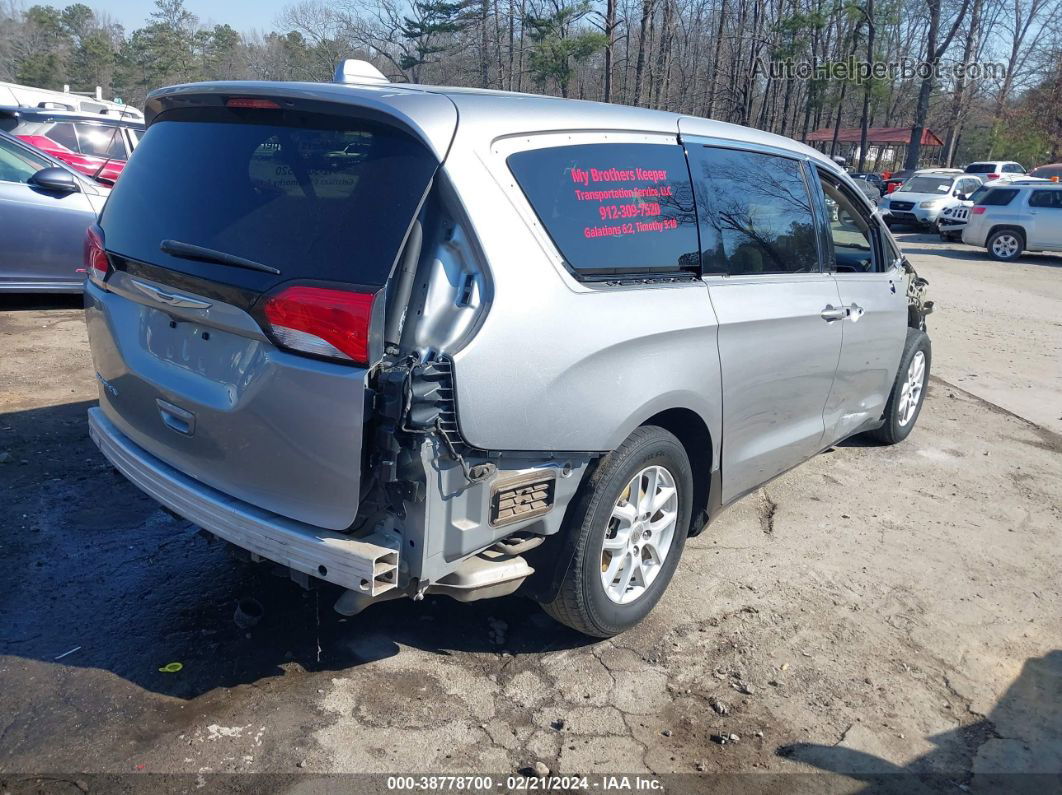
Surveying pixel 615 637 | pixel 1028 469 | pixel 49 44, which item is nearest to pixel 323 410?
pixel 615 637

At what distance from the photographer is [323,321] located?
253cm

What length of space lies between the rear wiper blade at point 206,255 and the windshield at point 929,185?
26.6 m

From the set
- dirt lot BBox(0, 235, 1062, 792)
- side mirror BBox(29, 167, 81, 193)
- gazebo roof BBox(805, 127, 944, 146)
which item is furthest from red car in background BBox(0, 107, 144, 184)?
gazebo roof BBox(805, 127, 944, 146)

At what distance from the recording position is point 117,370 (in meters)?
3.24

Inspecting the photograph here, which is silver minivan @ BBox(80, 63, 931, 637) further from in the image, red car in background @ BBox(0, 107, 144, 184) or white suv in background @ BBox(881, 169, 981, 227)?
white suv in background @ BBox(881, 169, 981, 227)

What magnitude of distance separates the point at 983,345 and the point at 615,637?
835cm

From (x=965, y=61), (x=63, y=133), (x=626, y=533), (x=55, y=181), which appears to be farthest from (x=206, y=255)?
(x=965, y=61)

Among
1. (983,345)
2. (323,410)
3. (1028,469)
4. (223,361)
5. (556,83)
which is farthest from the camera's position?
(556,83)

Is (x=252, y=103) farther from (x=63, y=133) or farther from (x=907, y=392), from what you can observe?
(x=63, y=133)

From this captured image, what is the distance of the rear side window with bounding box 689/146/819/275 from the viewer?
3645 millimetres

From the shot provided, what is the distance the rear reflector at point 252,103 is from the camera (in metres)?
2.89

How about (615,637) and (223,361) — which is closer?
(223,361)

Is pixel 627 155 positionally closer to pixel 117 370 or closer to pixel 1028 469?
pixel 117 370

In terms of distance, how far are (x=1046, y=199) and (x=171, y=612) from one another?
2087 centimetres
